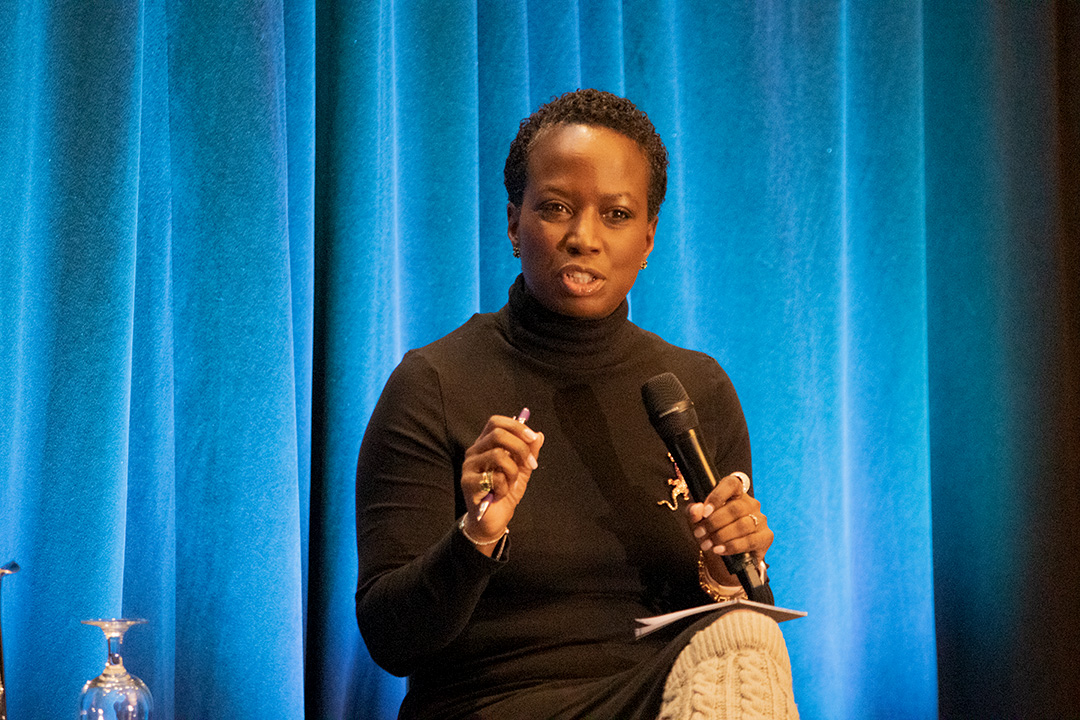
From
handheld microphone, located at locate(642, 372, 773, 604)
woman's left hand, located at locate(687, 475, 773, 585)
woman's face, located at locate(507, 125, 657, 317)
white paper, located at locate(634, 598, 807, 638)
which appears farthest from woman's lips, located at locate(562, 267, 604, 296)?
white paper, located at locate(634, 598, 807, 638)

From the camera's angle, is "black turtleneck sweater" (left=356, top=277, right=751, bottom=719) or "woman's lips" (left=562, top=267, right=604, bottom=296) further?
"woman's lips" (left=562, top=267, right=604, bottom=296)

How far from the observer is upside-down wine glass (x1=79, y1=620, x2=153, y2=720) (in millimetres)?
1432

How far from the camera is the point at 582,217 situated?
150 cm

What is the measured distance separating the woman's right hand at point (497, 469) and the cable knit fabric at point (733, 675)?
0.25 m

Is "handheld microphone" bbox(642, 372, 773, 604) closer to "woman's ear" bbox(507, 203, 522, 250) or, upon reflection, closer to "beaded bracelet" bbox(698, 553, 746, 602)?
"beaded bracelet" bbox(698, 553, 746, 602)

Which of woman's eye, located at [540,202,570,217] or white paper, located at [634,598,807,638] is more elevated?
woman's eye, located at [540,202,570,217]

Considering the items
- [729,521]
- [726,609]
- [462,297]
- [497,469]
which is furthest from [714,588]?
[462,297]

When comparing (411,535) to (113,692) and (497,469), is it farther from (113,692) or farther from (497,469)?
(113,692)

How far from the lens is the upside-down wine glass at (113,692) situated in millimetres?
1432

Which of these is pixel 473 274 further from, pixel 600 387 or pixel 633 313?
pixel 600 387

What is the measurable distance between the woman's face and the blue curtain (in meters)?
0.51

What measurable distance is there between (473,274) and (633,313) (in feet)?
1.30

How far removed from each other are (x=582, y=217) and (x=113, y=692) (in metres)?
0.90

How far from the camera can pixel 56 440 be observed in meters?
1.65
